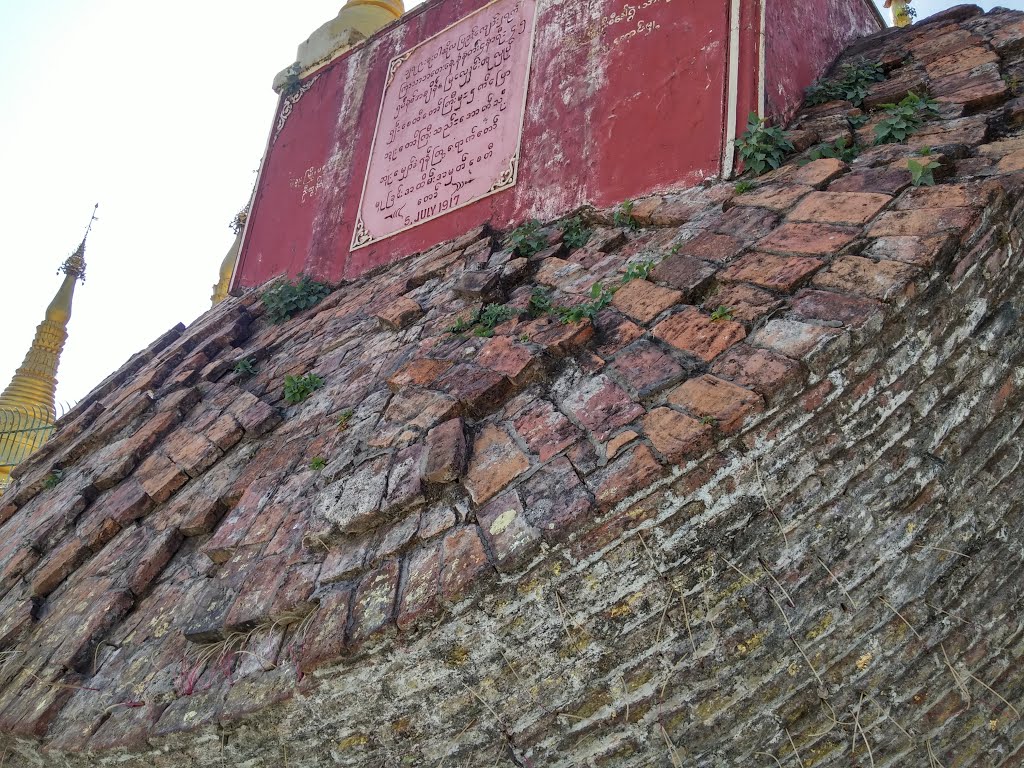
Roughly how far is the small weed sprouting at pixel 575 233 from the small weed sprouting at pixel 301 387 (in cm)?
150

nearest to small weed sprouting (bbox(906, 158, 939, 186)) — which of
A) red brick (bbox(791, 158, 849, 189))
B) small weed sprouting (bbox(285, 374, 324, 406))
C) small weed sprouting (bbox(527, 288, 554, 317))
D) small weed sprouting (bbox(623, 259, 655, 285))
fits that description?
red brick (bbox(791, 158, 849, 189))

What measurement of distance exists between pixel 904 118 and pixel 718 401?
2.03 m

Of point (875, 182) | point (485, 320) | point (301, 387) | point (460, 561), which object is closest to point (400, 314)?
point (301, 387)

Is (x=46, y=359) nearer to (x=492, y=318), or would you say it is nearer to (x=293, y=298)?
(x=293, y=298)

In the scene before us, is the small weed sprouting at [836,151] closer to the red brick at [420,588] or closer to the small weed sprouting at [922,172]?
the small weed sprouting at [922,172]

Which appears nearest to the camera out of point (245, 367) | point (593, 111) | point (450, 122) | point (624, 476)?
point (624, 476)

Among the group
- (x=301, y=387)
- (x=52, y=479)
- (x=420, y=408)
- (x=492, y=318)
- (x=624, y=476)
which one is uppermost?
(x=52, y=479)

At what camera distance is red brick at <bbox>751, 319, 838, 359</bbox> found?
2.05 m

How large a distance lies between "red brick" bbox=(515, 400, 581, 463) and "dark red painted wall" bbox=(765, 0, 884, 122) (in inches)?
84.9

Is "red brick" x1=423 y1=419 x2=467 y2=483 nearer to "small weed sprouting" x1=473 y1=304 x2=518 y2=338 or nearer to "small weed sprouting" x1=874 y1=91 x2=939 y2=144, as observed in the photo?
"small weed sprouting" x1=473 y1=304 x2=518 y2=338

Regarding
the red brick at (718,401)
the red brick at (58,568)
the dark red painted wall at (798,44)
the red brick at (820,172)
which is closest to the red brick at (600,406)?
the red brick at (718,401)

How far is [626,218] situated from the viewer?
11.8 ft

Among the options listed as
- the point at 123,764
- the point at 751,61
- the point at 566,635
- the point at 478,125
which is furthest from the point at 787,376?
the point at 478,125

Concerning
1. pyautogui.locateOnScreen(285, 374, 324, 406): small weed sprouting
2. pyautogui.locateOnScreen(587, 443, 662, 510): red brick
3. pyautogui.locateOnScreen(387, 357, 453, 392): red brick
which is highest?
pyautogui.locateOnScreen(285, 374, 324, 406): small weed sprouting
